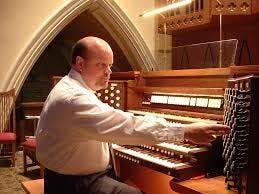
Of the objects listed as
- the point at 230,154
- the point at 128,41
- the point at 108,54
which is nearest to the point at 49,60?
the point at 128,41

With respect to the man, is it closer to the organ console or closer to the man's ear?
the man's ear

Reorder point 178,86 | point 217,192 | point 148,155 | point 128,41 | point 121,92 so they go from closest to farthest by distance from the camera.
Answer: point 217,192 < point 148,155 < point 178,86 < point 121,92 < point 128,41

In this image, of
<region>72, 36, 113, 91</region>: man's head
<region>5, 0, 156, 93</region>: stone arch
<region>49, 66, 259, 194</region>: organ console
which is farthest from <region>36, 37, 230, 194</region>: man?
<region>5, 0, 156, 93</region>: stone arch

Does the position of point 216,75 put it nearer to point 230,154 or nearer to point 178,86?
point 178,86

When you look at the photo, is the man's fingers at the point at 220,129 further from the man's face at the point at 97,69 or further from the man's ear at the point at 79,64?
the man's ear at the point at 79,64

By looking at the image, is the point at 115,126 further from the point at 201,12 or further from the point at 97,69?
the point at 201,12

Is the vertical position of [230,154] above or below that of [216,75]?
below

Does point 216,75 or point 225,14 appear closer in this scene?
point 216,75

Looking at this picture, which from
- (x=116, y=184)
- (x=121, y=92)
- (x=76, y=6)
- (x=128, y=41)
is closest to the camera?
(x=116, y=184)

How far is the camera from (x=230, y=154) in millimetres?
1839

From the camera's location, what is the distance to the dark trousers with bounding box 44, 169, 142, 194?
216 centimetres

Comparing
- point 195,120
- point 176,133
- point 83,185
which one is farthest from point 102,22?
point 176,133

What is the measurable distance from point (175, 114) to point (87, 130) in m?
1.38

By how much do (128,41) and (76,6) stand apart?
3.89ft
